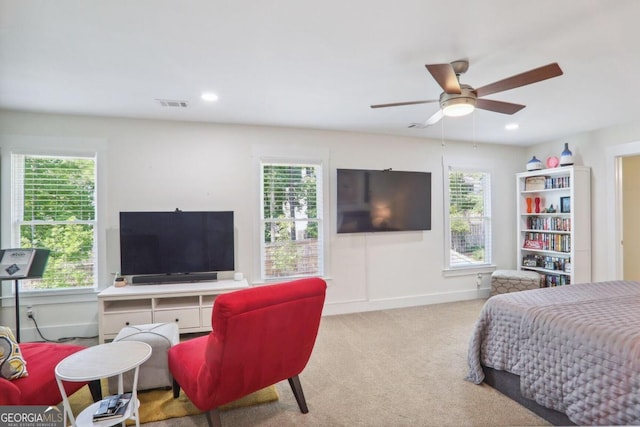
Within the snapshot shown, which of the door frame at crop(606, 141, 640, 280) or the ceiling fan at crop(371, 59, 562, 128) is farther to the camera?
the door frame at crop(606, 141, 640, 280)

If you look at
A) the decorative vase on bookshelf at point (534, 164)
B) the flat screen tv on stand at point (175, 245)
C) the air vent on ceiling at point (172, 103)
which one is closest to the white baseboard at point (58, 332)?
the flat screen tv on stand at point (175, 245)

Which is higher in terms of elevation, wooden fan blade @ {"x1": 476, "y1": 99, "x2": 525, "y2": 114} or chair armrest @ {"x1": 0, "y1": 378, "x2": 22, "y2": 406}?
wooden fan blade @ {"x1": 476, "y1": 99, "x2": 525, "y2": 114}

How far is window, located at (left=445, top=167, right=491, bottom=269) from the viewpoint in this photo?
4.96 meters

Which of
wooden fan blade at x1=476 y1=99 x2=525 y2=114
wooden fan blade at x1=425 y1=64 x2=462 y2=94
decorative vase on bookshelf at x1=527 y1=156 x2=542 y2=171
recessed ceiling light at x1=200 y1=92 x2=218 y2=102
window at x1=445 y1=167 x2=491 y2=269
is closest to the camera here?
wooden fan blade at x1=425 y1=64 x2=462 y2=94

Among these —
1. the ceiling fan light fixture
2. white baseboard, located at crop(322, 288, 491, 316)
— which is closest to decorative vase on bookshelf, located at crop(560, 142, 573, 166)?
white baseboard, located at crop(322, 288, 491, 316)

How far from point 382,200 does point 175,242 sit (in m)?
2.74

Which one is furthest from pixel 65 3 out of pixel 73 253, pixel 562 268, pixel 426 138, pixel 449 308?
pixel 562 268

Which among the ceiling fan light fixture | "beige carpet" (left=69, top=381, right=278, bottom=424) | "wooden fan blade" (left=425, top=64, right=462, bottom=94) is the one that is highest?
"wooden fan blade" (left=425, top=64, right=462, bottom=94)

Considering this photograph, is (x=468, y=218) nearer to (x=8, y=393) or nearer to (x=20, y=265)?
(x=8, y=393)

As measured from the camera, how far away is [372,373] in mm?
2713

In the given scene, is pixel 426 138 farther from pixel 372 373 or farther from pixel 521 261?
pixel 372 373

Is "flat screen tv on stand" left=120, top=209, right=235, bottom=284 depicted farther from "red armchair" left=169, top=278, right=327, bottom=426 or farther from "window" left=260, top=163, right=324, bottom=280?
"red armchair" left=169, top=278, right=327, bottom=426

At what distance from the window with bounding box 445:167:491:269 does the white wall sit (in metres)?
0.16

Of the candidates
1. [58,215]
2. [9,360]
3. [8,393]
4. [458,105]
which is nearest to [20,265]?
[58,215]
